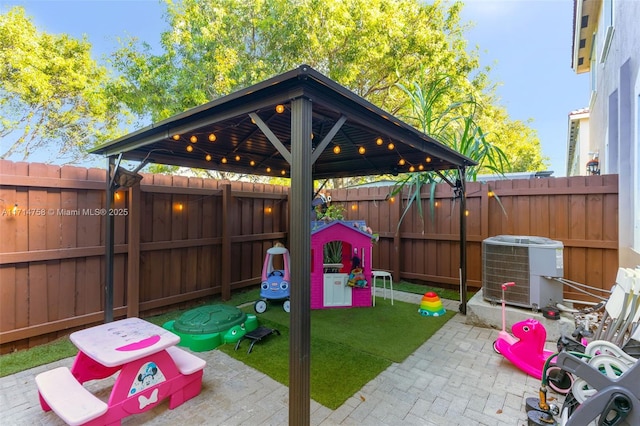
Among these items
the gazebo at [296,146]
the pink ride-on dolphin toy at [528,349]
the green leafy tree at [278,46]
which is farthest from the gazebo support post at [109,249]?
the green leafy tree at [278,46]

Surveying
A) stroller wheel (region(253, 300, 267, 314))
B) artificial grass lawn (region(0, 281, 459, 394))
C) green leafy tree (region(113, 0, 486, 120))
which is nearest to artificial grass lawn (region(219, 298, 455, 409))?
artificial grass lawn (region(0, 281, 459, 394))

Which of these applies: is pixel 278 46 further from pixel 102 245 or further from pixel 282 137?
pixel 102 245

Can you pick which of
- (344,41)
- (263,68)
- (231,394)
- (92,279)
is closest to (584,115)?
(344,41)

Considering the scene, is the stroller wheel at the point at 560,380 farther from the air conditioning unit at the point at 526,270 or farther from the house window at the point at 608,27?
the house window at the point at 608,27

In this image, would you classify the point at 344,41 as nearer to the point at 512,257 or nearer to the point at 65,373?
the point at 512,257

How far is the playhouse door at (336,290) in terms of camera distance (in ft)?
15.6

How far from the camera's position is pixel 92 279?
3645 millimetres

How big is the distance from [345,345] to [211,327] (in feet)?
5.19

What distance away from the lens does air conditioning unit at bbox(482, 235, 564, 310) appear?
347 cm

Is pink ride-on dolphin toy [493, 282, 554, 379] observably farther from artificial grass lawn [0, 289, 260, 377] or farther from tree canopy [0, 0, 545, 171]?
tree canopy [0, 0, 545, 171]

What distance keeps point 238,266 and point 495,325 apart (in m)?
4.18

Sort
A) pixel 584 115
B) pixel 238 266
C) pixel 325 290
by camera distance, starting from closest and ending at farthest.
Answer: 1. pixel 325 290
2. pixel 238 266
3. pixel 584 115

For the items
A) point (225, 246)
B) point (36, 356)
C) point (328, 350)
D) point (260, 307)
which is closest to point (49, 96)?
point (225, 246)

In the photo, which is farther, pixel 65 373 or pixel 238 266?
pixel 238 266
